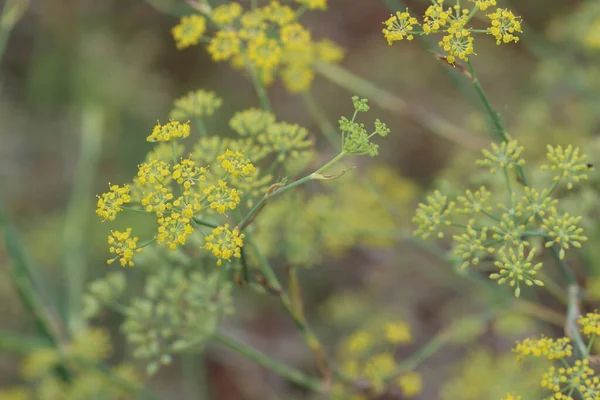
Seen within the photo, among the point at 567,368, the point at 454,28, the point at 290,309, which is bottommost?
the point at 290,309

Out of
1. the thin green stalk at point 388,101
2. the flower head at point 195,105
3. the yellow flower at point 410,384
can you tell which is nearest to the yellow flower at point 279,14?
the flower head at point 195,105

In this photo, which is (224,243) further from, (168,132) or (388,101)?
(388,101)

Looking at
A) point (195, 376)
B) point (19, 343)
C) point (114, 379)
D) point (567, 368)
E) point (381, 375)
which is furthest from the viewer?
point (195, 376)

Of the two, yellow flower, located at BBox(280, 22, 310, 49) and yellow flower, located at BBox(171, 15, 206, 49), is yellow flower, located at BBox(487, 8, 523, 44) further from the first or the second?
yellow flower, located at BBox(171, 15, 206, 49)

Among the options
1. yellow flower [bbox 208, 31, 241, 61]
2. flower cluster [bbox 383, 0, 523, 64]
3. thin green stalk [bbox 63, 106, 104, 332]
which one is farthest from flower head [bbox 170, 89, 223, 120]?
thin green stalk [bbox 63, 106, 104, 332]

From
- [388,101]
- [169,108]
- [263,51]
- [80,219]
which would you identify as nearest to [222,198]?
[263,51]

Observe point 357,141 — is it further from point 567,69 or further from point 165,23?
point 165,23
